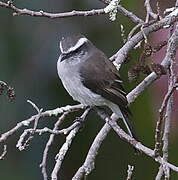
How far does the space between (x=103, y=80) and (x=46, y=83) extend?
4.16ft

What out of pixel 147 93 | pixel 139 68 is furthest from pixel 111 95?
→ pixel 147 93


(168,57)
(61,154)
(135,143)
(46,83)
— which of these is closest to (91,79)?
(168,57)

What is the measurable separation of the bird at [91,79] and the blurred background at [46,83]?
1.02 metres

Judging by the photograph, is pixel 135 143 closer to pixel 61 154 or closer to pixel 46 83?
pixel 61 154

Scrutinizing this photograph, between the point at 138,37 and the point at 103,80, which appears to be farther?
the point at 103,80

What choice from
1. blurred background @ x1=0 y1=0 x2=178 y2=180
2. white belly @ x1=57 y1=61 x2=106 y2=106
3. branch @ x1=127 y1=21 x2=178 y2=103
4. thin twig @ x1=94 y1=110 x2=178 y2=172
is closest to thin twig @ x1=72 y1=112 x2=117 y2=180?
thin twig @ x1=94 y1=110 x2=178 y2=172

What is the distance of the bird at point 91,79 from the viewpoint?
3.11 meters

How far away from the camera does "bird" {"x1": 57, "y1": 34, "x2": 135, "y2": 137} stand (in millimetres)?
3113

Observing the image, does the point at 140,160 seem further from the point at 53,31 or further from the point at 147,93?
the point at 53,31

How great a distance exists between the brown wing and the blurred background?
3.41ft

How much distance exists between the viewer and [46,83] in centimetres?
440

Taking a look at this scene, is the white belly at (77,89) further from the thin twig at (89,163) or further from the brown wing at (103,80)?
the thin twig at (89,163)

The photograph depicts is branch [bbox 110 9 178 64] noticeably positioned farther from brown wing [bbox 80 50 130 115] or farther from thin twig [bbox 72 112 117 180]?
thin twig [bbox 72 112 117 180]

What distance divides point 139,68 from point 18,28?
179 cm
